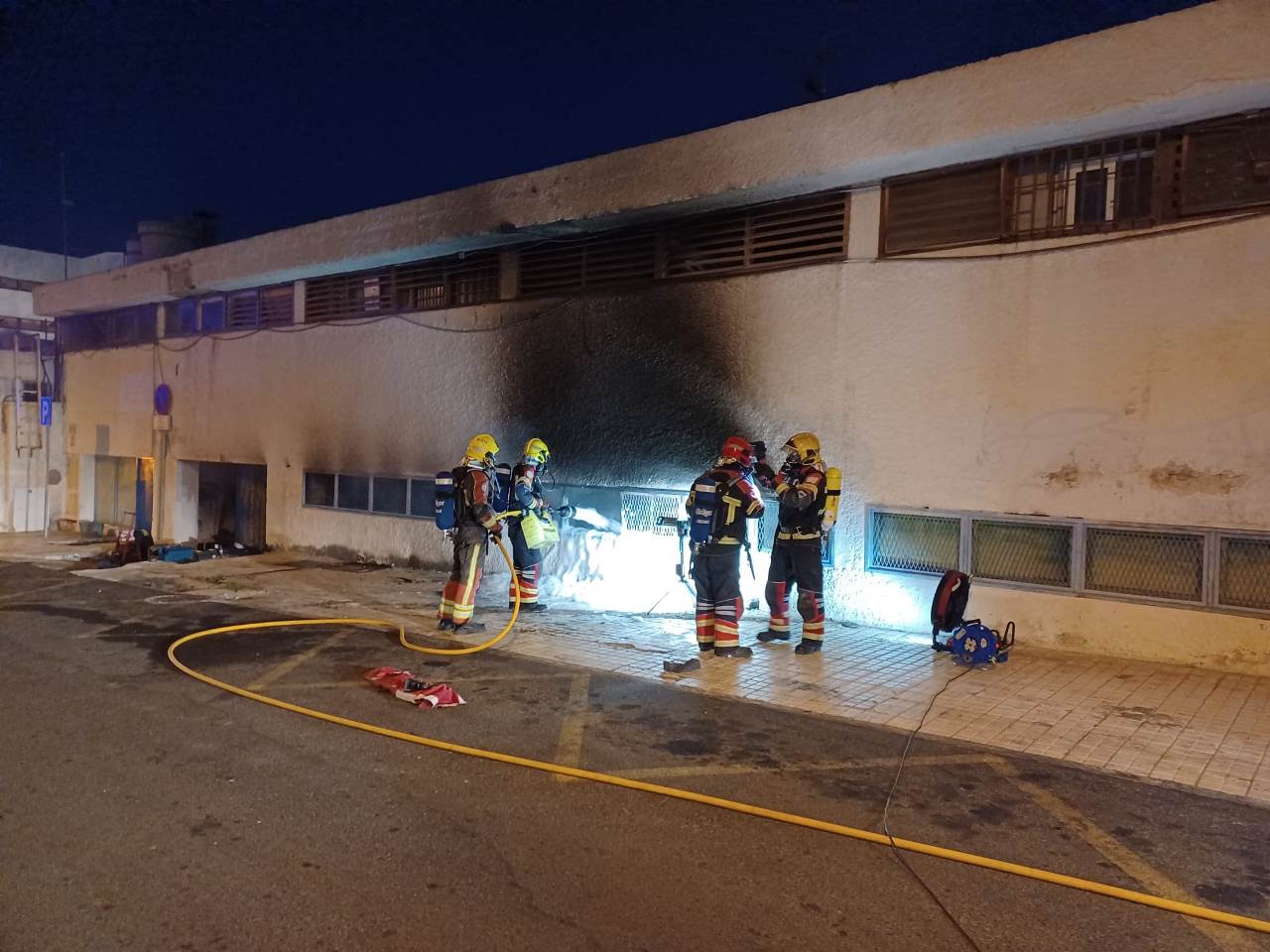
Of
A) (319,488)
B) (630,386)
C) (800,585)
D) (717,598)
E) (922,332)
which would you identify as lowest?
(717,598)

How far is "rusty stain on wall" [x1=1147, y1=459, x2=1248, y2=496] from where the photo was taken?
6859 mm

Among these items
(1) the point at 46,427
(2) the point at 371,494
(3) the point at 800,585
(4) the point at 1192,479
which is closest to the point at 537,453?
(3) the point at 800,585

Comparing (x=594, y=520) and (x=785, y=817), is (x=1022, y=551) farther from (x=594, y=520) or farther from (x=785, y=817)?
(x=594, y=520)

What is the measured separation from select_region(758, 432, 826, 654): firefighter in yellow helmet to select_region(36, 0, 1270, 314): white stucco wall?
9.77 feet

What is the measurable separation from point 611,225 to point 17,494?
609 inches

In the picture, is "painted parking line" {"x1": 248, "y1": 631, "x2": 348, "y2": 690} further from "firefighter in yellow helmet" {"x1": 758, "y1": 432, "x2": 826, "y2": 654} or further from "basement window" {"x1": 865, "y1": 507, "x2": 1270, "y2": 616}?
"basement window" {"x1": 865, "y1": 507, "x2": 1270, "y2": 616}

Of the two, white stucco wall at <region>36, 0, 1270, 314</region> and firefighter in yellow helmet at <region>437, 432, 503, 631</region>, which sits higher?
white stucco wall at <region>36, 0, 1270, 314</region>

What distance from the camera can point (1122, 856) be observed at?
12.6ft

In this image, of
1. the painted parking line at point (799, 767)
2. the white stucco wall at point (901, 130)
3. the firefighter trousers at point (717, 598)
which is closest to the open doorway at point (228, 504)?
the white stucco wall at point (901, 130)

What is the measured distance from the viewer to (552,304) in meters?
11.2

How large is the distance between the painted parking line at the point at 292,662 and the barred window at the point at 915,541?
5526 mm

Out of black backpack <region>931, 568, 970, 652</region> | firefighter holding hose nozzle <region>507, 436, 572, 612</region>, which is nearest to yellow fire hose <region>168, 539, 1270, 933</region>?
firefighter holding hose nozzle <region>507, 436, 572, 612</region>

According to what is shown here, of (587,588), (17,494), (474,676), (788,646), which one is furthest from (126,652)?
(17,494)

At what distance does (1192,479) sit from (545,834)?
627cm
